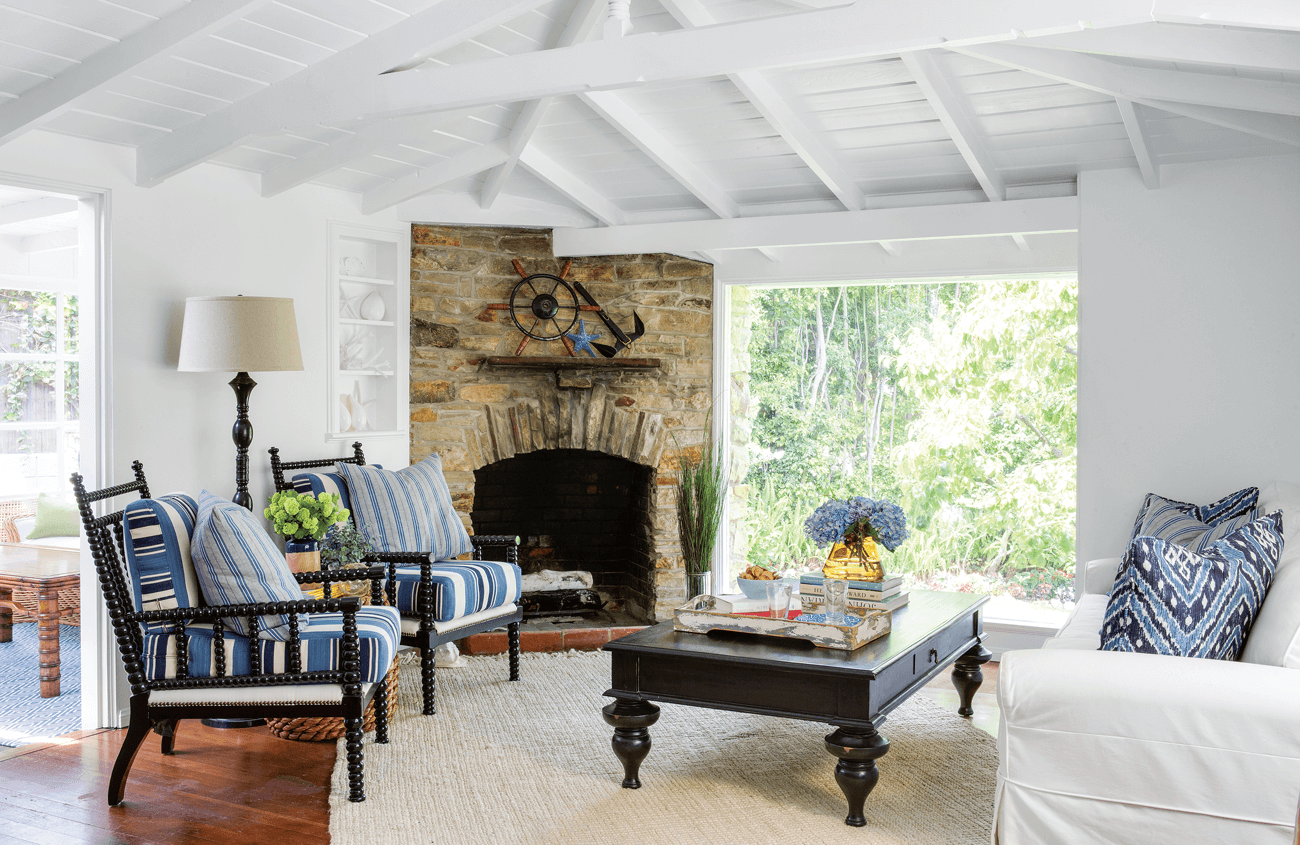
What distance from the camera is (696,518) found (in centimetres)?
550

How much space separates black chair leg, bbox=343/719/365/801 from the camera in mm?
3037

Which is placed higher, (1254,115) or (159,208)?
(1254,115)

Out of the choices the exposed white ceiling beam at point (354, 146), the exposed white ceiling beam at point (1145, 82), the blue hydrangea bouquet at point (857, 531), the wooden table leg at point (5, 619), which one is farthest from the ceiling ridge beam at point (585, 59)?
the wooden table leg at point (5, 619)

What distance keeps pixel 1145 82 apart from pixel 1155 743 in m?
2.11

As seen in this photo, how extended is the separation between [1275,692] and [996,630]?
2.92 meters

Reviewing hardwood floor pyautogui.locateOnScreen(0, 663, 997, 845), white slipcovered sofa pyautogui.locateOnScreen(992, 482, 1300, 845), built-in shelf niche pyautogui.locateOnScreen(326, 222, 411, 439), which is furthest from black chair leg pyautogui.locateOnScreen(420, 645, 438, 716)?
white slipcovered sofa pyautogui.locateOnScreen(992, 482, 1300, 845)

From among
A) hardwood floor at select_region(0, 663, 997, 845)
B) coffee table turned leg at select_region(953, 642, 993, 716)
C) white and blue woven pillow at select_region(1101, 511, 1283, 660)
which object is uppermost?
white and blue woven pillow at select_region(1101, 511, 1283, 660)

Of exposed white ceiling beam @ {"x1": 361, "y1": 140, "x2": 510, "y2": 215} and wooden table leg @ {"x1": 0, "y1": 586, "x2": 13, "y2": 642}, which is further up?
exposed white ceiling beam @ {"x1": 361, "y1": 140, "x2": 510, "y2": 215}

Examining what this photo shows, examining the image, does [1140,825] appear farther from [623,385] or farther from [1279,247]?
[623,385]

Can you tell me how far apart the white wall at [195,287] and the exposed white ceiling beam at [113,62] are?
0.22 meters

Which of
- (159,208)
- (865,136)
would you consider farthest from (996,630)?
(159,208)

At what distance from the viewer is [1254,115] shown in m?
3.57

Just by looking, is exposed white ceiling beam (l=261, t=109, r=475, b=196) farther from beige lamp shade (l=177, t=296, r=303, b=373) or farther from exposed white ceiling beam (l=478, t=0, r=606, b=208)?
beige lamp shade (l=177, t=296, r=303, b=373)

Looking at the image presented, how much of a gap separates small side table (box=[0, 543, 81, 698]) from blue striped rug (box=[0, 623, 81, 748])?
11cm
